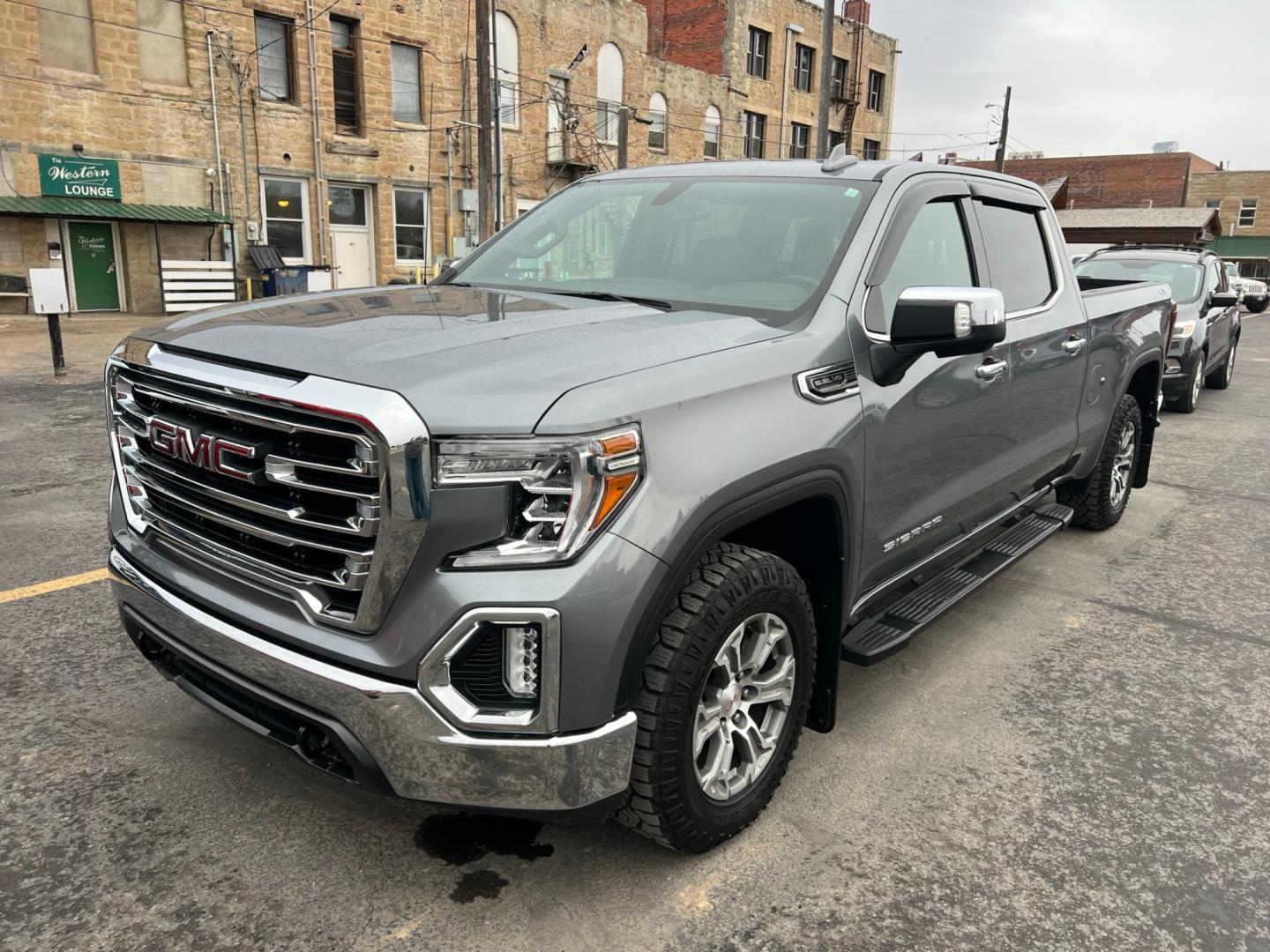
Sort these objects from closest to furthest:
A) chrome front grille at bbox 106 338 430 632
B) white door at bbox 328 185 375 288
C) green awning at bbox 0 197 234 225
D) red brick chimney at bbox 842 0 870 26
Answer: chrome front grille at bbox 106 338 430 632
green awning at bbox 0 197 234 225
white door at bbox 328 185 375 288
red brick chimney at bbox 842 0 870 26

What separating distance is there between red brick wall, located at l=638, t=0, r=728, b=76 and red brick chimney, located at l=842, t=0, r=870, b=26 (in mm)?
9355

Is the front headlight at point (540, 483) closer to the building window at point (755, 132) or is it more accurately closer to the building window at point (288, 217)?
the building window at point (288, 217)

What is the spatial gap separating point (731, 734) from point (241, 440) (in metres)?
1.47

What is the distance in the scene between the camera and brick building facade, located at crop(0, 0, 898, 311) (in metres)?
18.6

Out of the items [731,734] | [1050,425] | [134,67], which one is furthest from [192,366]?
[134,67]

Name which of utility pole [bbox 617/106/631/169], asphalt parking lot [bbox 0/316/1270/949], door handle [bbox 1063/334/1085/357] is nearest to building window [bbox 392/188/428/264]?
utility pole [bbox 617/106/631/169]

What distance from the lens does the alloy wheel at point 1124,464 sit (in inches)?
221

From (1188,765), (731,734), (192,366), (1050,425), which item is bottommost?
(1188,765)

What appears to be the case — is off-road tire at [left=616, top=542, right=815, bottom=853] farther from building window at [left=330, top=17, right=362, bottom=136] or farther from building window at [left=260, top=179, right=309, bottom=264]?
building window at [left=330, top=17, right=362, bottom=136]

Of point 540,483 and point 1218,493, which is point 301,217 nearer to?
point 1218,493

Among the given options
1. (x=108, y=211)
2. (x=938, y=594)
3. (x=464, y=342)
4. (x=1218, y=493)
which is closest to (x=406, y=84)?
(x=108, y=211)

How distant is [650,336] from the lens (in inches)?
99.4

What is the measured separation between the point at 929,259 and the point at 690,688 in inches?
77.3

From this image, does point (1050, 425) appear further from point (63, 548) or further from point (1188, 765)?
point (63, 548)
